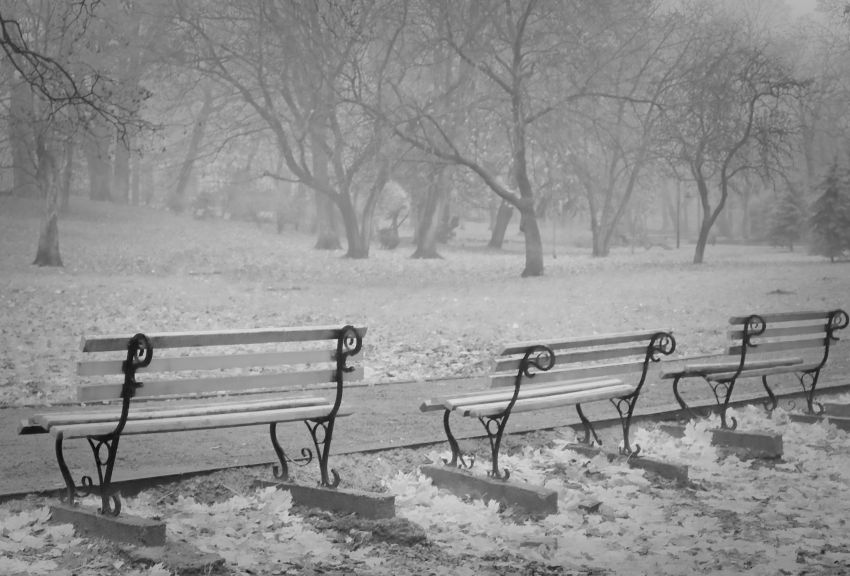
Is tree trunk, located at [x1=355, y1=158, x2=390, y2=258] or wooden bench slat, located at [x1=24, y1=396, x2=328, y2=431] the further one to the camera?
tree trunk, located at [x1=355, y1=158, x2=390, y2=258]

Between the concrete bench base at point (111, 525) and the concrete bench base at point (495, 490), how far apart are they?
151cm

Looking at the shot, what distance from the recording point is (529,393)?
522cm

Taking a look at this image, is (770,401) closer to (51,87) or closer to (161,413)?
(161,413)

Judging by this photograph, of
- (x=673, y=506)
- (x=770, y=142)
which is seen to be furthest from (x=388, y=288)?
(x=673, y=506)

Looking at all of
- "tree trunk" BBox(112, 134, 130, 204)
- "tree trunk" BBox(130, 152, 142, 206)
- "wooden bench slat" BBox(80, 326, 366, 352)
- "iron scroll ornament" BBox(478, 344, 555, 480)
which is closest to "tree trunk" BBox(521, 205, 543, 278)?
"tree trunk" BBox(130, 152, 142, 206)

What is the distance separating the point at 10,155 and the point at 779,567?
13.3 m

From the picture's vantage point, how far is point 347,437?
6090mm

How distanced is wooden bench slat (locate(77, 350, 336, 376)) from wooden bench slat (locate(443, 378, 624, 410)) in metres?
0.59

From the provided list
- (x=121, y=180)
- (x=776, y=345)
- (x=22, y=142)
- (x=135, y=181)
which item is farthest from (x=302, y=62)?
(x=776, y=345)

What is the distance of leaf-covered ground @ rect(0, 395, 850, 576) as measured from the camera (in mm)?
3729

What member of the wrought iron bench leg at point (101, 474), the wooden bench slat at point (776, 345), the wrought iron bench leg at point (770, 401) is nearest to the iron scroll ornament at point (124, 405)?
the wrought iron bench leg at point (101, 474)

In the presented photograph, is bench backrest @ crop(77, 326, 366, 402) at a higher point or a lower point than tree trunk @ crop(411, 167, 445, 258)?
lower

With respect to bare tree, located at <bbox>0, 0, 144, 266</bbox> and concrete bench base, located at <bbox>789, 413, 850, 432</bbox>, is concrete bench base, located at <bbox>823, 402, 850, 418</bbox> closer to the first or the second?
concrete bench base, located at <bbox>789, 413, 850, 432</bbox>

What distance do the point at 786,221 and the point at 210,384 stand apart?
19582 mm
